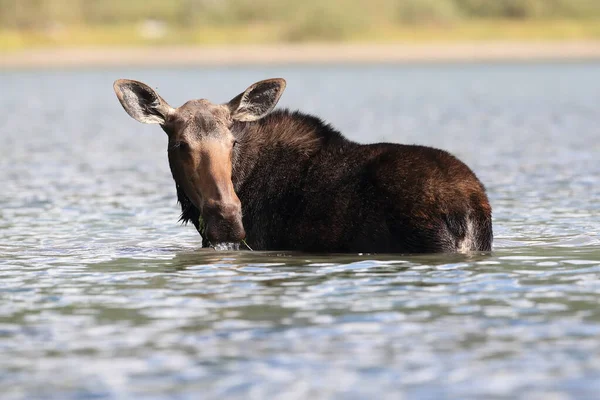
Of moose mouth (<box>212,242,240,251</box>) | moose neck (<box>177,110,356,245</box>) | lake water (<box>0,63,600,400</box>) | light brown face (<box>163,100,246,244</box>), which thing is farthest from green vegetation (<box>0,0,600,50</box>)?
moose mouth (<box>212,242,240,251</box>)

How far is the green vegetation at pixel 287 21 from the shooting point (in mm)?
103750

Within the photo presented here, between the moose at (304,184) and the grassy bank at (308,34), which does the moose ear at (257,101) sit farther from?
the grassy bank at (308,34)

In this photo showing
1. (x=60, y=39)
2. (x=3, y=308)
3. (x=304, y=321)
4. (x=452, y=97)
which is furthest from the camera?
(x=60, y=39)

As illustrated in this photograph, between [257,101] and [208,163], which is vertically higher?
[257,101]

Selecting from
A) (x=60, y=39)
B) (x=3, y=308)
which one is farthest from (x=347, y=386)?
(x=60, y=39)

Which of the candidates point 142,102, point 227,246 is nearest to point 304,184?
point 227,246

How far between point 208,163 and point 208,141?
1.01 feet

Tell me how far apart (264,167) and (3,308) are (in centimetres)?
373

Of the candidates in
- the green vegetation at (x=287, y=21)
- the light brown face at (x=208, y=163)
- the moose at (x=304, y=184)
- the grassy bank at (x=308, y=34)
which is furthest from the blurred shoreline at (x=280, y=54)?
the light brown face at (x=208, y=163)

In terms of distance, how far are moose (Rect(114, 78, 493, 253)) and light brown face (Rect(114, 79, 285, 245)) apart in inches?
0.4

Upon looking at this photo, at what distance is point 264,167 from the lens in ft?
44.7

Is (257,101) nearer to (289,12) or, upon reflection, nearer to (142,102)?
(142,102)

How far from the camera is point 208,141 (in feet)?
43.1

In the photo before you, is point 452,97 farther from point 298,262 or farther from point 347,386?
point 347,386
